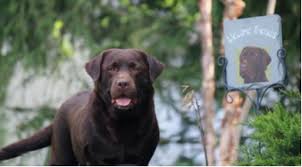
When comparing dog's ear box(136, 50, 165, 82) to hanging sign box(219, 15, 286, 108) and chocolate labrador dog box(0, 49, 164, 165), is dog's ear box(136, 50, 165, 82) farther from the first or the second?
hanging sign box(219, 15, 286, 108)

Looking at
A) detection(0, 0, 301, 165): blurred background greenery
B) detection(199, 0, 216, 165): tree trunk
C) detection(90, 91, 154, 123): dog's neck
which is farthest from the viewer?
detection(0, 0, 301, 165): blurred background greenery

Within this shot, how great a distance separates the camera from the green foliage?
6.66 metres

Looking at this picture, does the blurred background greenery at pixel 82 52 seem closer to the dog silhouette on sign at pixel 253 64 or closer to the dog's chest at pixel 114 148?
the dog silhouette on sign at pixel 253 64

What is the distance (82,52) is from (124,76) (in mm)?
7678

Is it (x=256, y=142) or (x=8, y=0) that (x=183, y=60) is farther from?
(x=256, y=142)

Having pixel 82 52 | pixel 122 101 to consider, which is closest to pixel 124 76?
pixel 122 101

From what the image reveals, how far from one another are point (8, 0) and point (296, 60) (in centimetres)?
335

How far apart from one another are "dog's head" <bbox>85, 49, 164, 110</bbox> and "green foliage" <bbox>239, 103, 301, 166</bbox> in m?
0.65

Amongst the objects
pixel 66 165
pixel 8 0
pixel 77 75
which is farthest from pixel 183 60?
pixel 66 165

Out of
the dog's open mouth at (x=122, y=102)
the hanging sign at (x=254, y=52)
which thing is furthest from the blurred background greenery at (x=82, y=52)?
the dog's open mouth at (x=122, y=102)

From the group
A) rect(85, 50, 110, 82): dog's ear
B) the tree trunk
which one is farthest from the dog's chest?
the tree trunk

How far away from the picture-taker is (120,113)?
6.91m

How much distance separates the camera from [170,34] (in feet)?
48.2

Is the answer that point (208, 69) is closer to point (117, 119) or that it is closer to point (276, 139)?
point (117, 119)
